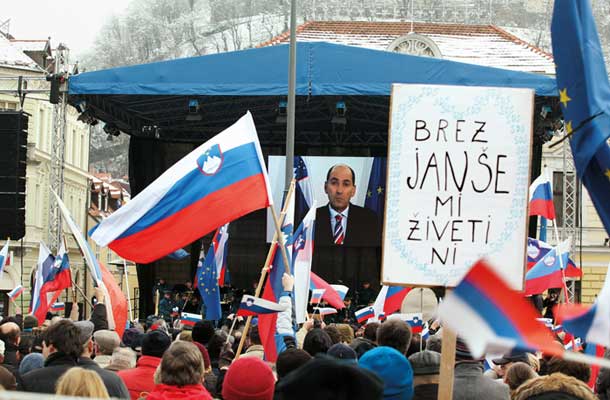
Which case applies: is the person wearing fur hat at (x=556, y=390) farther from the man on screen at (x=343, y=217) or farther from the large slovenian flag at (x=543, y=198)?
the man on screen at (x=343, y=217)

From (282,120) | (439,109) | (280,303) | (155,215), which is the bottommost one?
(280,303)

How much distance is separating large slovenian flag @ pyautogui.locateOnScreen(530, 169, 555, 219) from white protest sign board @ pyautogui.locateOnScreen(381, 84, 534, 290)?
12768mm

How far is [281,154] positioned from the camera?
100 feet

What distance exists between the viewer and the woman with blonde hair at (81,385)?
457 cm

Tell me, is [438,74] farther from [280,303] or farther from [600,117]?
[600,117]

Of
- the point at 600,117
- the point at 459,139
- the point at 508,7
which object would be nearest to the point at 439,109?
the point at 459,139

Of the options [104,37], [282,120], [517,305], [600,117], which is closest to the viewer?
[517,305]

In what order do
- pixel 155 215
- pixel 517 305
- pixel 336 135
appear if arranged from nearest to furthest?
pixel 517 305 < pixel 155 215 < pixel 336 135

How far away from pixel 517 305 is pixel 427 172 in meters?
3.62

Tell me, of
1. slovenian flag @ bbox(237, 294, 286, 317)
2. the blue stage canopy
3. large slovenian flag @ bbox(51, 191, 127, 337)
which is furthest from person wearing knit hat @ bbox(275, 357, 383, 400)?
the blue stage canopy

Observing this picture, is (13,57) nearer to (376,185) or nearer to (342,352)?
(376,185)

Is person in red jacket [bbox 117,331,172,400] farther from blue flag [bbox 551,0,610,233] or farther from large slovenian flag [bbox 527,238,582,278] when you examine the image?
large slovenian flag [bbox 527,238,582,278]

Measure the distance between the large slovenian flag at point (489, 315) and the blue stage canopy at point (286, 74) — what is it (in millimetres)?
20485

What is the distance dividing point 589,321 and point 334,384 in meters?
0.83
